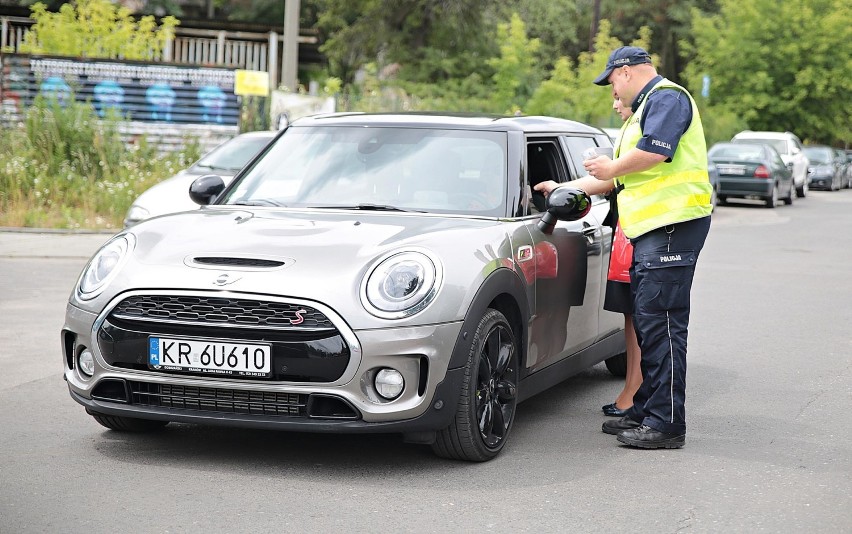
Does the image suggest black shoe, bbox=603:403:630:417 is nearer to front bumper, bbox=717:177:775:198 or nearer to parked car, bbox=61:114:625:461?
parked car, bbox=61:114:625:461

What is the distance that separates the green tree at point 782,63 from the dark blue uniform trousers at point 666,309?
155 ft

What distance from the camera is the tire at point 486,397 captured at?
5410 mm

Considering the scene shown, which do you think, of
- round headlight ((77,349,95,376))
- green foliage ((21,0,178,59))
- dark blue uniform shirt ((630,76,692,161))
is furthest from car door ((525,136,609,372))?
green foliage ((21,0,178,59))

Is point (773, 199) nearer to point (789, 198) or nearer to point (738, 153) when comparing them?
point (738, 153)

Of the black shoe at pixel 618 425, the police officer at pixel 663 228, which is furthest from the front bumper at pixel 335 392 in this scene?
the black shoe at pixel 618 425

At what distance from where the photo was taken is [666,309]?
6.08m

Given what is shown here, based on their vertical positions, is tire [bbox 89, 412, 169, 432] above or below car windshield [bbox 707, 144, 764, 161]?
above

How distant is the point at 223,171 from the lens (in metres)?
15.0

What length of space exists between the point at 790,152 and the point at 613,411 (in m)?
29.9

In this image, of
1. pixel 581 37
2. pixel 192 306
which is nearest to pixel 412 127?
pixel 192 306

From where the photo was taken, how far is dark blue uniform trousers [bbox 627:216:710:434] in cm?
606

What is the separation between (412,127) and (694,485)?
2330 millimetres

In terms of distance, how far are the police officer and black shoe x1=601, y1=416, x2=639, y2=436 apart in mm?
208

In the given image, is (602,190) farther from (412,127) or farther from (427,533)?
(427,533)
